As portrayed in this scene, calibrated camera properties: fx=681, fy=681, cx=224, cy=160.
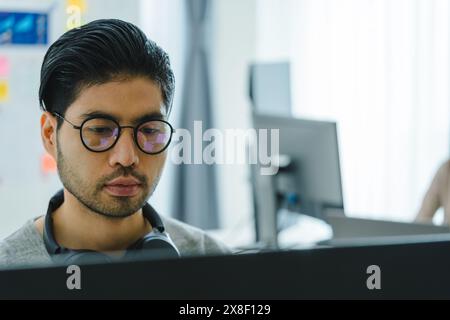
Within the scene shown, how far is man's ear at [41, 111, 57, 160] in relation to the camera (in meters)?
0.65

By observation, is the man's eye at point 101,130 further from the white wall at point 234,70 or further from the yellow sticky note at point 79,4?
the white wall at point 234,70

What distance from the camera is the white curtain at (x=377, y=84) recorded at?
337 cm

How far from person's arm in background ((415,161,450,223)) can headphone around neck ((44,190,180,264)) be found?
1.78 metres

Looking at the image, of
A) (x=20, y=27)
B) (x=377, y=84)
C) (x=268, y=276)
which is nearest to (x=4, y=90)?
(x=20, y=27)

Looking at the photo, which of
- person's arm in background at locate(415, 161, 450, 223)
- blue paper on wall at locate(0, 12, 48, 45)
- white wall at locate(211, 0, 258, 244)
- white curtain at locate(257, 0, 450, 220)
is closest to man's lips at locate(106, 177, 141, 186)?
blue paper on wall at locate(0, 12, 48, 45)

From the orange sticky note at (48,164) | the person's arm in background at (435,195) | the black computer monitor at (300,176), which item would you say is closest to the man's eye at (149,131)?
the orange sticky note at (48,164)

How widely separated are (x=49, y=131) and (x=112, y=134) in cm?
9

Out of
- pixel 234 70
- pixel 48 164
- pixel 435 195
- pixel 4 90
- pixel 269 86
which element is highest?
pixel 234 70

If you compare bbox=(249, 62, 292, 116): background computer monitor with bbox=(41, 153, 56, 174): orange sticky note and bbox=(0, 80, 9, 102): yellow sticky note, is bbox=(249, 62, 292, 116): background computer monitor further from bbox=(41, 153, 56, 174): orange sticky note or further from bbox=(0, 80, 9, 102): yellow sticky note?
bbox=(41, 153, 56, 174): orange sticky note

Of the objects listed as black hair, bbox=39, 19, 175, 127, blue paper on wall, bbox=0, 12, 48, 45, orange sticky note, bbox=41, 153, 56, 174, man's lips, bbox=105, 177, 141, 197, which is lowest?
man's lips, bbox=105, 177, 141, 197

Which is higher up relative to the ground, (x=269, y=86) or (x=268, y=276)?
(x=269, y=86)

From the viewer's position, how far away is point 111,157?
0.58 meters

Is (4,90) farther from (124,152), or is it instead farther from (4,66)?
(124,152)

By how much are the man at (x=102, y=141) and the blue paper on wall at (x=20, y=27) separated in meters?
0.11
